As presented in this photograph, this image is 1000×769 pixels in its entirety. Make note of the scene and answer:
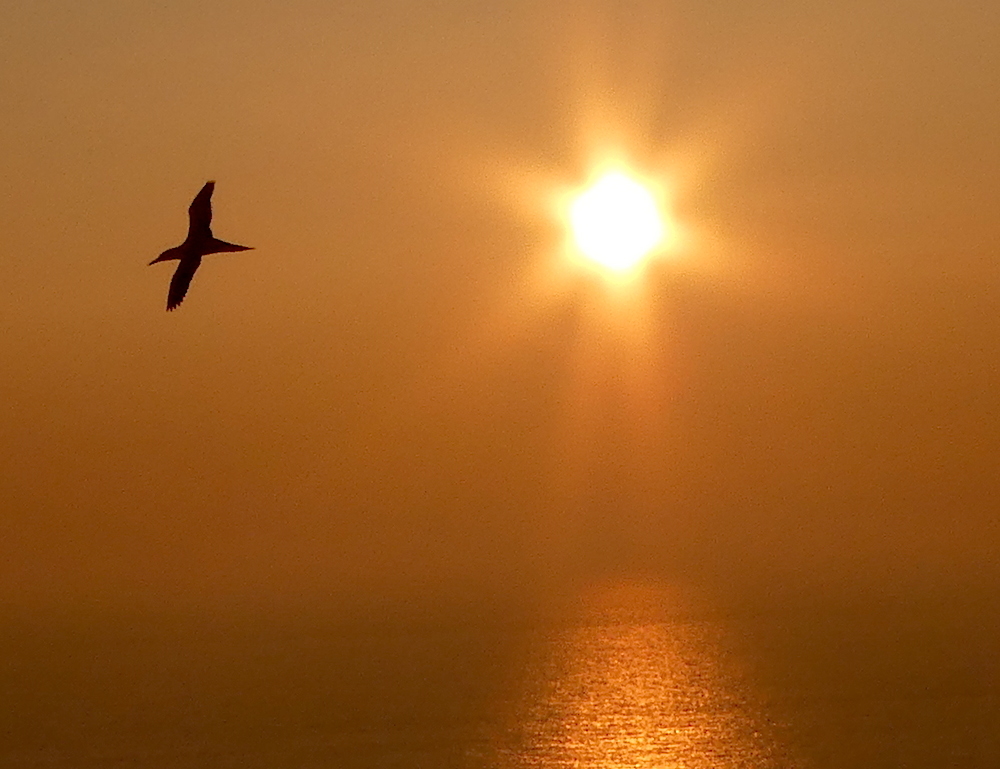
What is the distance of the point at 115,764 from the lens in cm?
14525

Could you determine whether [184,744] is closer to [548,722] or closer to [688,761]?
[548,722]

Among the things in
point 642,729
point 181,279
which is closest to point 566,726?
point 642,729

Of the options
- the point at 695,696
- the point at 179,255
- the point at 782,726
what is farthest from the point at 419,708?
the point at 179,255

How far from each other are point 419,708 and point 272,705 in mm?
19195

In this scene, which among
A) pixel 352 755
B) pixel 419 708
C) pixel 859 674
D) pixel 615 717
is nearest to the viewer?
pixel 352 755

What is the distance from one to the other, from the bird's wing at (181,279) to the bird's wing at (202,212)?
65cm

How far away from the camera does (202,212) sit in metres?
35.6

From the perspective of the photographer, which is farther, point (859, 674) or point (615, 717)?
point (859, 674)

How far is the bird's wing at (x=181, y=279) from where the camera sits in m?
35.2

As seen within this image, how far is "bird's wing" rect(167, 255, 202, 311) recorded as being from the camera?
35.2 meters

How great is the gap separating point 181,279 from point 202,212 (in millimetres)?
1601

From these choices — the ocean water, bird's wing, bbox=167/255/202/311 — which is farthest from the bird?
the ocean water

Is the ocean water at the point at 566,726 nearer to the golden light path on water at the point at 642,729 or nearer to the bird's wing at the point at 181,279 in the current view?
the golden light path on water at the point at 642,729

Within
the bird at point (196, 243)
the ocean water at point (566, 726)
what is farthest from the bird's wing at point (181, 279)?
the ocean water at point (566, 726)
